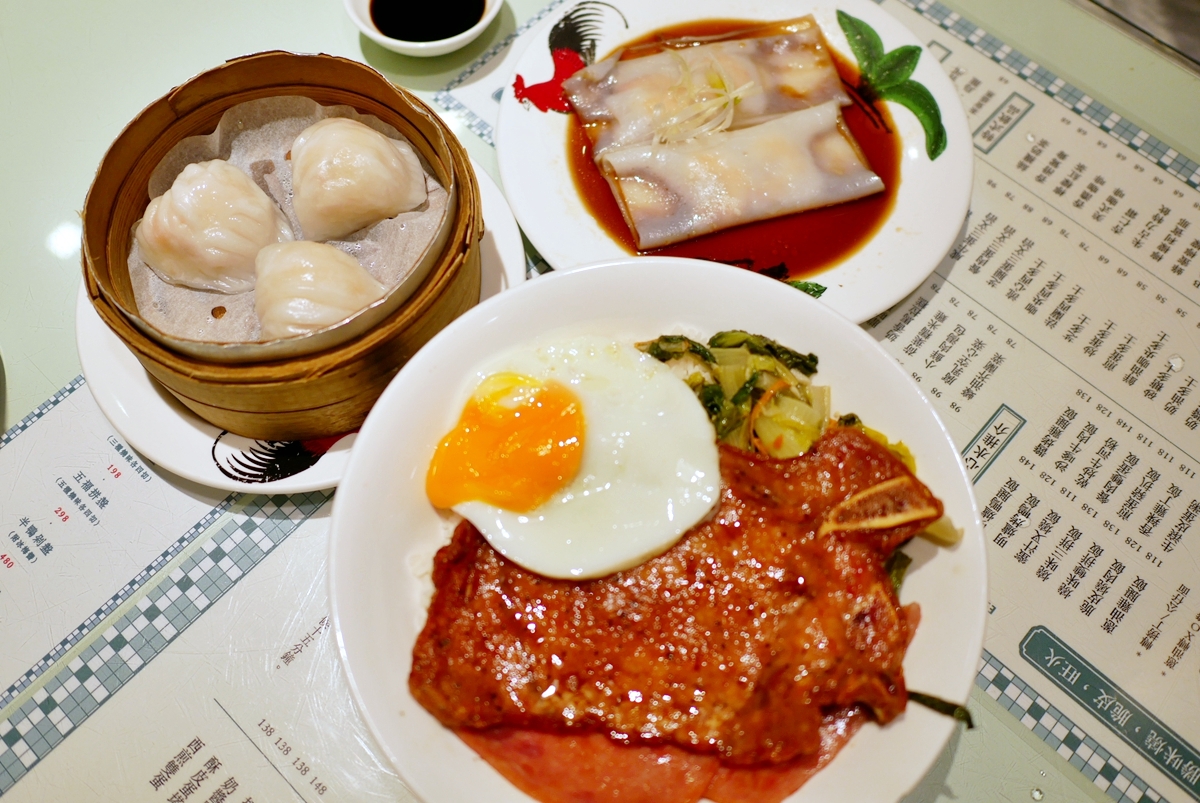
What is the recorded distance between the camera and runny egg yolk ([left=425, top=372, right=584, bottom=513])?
1.67m

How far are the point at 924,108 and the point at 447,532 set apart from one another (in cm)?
221

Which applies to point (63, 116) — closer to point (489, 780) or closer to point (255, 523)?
point (255, 523)

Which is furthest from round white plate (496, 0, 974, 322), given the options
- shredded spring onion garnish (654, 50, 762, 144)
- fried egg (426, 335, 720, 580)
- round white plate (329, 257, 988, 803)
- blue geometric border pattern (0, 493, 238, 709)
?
blue geometric border pattern (0, 493, 238, 709)

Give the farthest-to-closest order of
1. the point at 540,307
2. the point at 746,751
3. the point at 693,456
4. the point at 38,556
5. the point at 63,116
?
the point at 63,116, the point at 38,556, the point at 540,307, the point at 693,456, the point at 746,751

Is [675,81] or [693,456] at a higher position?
[675,81]

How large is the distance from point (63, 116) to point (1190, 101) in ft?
13.9

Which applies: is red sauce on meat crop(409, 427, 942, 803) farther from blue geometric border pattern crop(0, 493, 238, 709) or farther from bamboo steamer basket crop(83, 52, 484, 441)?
blue geometric border pattern crop(0, 493, 238, 709)

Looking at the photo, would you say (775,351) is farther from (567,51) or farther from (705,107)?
(567,51)

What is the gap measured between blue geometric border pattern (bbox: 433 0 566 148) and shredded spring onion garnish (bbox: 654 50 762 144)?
61 centimetres

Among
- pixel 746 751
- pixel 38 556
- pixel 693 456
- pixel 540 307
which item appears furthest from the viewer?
pixel 38 556

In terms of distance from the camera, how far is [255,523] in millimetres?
2146

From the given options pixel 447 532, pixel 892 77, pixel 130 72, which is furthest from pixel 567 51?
pixel 447 532

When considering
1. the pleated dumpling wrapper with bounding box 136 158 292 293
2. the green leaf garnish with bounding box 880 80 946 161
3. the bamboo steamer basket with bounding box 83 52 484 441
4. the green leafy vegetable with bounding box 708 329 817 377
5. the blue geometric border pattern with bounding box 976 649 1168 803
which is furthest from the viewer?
the green leaf garnish with bounding box 880 80 946 161

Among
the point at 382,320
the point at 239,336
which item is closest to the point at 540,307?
the point at 382,320
